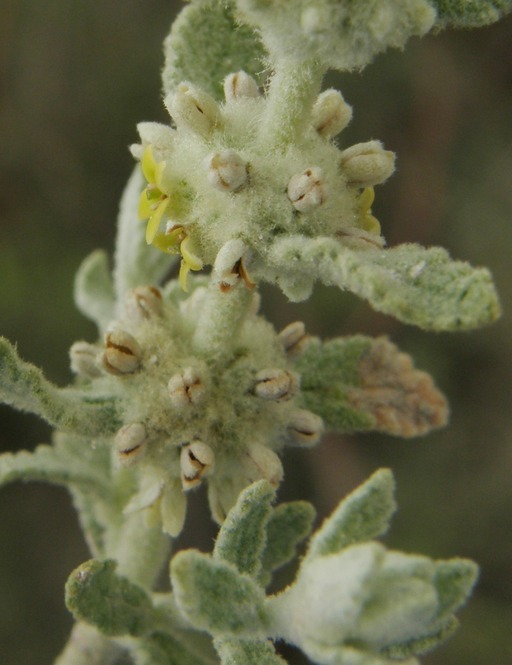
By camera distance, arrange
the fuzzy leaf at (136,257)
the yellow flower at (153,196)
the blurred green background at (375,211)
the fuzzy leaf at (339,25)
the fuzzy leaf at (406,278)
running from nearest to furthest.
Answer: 1. the fuzzy leaf at (406,278)
2. the fuzzy leaf at (339,25)
3. the yellow flower at (153,196)
4. the fuzzy leaf at (136,257)
5. the blurred green background at (375,211)

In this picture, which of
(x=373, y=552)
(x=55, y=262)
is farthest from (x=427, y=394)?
(x=55, y=262)

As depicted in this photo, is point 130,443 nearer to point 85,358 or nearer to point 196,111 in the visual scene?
point 85,358

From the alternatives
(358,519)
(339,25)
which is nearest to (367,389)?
(358,519)

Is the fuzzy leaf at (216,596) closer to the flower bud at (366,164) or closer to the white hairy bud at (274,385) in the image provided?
the white hairy bud at (274,385)

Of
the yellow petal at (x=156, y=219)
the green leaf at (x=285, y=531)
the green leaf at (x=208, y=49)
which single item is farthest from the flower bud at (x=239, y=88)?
the green leaf at (x=285, y=531)

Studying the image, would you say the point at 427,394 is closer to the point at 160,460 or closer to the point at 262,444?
the point at 262,444

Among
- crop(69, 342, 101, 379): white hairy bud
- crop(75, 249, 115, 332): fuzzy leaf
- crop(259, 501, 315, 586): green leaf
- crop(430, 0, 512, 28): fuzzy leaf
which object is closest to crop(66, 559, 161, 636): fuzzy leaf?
crop(259, 501, 315, 586): green leaf

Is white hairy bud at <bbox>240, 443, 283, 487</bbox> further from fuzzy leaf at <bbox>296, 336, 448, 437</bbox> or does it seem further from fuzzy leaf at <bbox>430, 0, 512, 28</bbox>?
fuzzy leaf at <bbox>430, 0, 512, 28</bbox>
